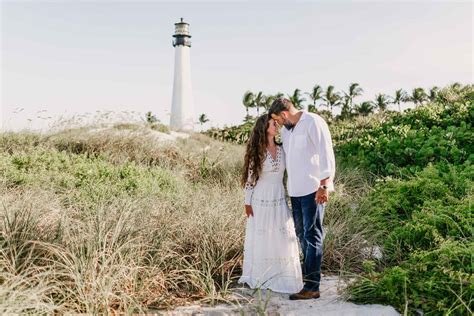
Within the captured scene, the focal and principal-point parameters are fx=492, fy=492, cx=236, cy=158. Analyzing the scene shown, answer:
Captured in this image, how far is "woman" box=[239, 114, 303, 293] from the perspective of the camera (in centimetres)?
498

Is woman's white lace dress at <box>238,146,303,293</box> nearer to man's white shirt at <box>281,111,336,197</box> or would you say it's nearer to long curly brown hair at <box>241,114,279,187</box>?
long curly brown hair at <box>241,114,279,187</box>

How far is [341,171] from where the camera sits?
32.6ft

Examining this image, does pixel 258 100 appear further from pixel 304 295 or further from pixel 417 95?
pixel 304 295

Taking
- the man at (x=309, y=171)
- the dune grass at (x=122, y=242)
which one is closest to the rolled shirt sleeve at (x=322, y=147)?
the man at (x=309, y=171)

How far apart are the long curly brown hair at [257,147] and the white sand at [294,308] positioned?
3.99ft

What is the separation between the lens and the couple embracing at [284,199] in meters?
4.69

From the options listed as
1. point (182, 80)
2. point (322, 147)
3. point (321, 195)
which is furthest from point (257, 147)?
point (182, 80)

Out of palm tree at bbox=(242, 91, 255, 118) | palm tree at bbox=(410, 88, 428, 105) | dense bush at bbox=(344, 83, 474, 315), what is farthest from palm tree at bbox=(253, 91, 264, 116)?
dense bush at bbox=(344, 83, 474, 315)

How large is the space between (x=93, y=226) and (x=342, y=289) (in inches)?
102

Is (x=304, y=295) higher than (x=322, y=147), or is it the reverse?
(x=322, y=147)

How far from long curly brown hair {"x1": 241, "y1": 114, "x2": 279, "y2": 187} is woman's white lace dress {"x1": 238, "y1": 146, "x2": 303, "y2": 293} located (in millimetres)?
→ 60

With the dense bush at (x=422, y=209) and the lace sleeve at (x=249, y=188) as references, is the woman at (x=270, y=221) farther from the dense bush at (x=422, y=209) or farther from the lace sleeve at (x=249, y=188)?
the dense bush at (x=422, y=209)

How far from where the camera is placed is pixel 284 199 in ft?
16.7

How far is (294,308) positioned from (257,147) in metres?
1.60
